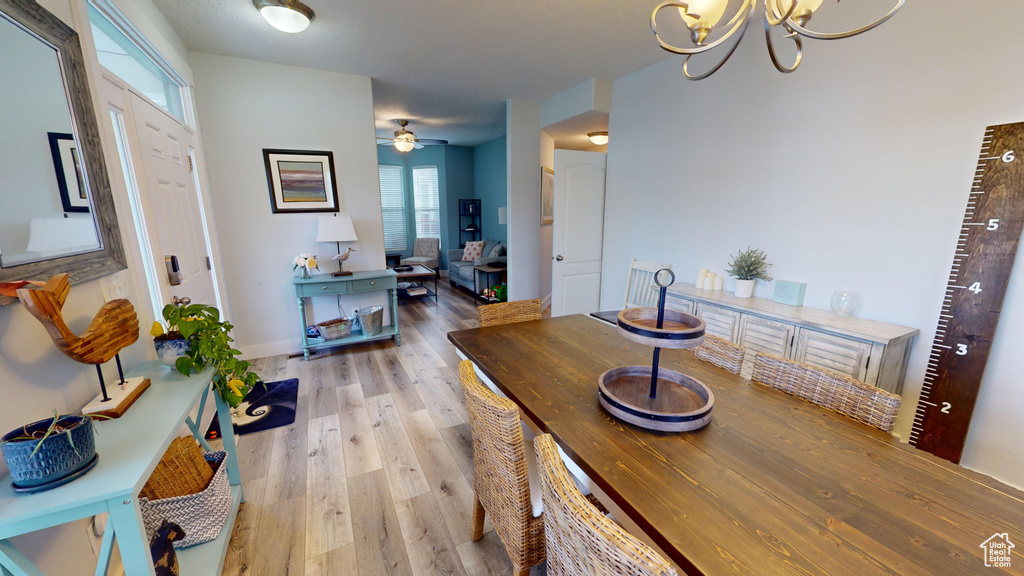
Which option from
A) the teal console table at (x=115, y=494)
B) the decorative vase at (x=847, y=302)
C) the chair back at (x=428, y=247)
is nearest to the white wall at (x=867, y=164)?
the decorative vase at (x=847, y=302)

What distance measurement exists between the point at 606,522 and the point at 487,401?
490mm

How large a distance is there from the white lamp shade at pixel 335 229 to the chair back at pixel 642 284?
2.71 metres

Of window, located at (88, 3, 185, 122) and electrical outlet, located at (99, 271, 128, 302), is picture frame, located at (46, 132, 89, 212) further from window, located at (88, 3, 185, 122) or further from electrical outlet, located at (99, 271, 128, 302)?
window, located at (88, 3, 185, 122)

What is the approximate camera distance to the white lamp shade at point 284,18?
2143mm

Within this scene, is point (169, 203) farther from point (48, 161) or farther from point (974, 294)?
point (974, 294)

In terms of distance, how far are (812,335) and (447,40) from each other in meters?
3.21

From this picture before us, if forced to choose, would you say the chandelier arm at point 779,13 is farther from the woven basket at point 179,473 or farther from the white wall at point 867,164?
the woven basket at point 179,473

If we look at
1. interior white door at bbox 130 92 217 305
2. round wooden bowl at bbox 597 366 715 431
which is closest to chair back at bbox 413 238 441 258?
interior white door at bbox 130 92 217 305

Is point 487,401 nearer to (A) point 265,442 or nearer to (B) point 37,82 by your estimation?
(B) point 37,82

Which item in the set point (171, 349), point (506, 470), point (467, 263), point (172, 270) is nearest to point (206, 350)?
point (171, 349)

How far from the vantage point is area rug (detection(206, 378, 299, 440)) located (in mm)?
2463

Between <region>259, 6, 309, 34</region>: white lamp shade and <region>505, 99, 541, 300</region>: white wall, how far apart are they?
8.41ft

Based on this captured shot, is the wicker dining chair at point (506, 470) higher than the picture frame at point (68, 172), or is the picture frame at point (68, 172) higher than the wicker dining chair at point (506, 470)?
the picture frame at point (68, 172)

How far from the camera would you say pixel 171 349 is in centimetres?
147
